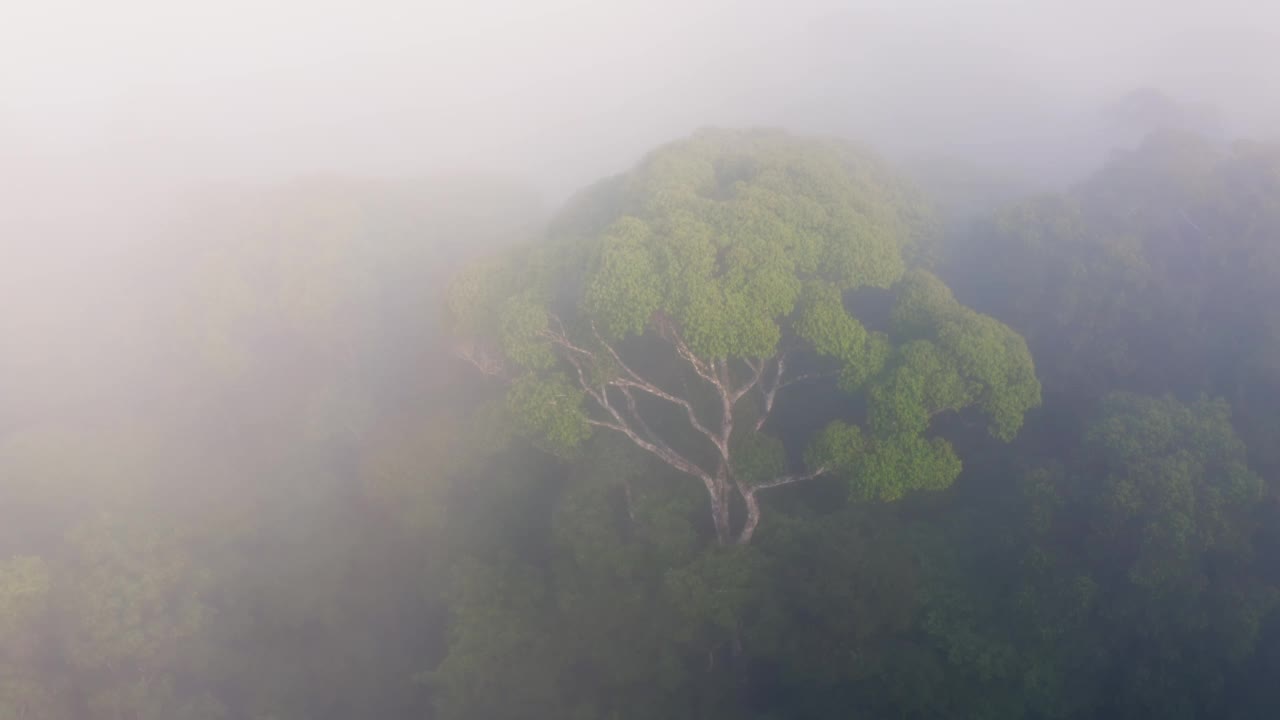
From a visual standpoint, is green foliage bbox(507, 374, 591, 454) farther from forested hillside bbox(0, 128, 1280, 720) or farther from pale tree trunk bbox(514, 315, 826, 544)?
pale tree trunk bbox(514, 315, 826, 544)

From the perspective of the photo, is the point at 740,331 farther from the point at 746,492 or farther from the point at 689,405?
the point at 746,492

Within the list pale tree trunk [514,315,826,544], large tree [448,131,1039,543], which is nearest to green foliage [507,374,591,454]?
large tree [448,131,1039,543]

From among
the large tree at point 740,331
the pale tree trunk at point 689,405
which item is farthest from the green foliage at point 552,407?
the pale tree trunk at point 689,405

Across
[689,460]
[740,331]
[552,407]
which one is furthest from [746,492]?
[552,407]

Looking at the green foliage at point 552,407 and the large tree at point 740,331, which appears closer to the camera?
the large tree at point 740,331

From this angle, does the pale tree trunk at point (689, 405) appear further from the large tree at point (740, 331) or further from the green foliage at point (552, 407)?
the green foliage at point (552, 407)
